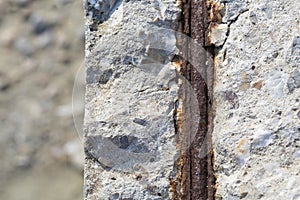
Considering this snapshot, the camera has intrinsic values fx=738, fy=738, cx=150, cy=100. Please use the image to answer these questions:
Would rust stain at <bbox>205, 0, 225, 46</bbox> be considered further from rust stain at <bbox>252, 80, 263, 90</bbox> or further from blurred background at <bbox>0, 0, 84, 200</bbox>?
blurred background at <bbox>0, 0, 84, 200</bbox>

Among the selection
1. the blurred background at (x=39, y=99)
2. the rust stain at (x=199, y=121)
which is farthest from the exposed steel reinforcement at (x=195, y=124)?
the blurred background at (x=39, y=99)

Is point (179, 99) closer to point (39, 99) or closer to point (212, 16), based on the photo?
point (212, 16)

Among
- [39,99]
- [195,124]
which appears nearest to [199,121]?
[195,124]

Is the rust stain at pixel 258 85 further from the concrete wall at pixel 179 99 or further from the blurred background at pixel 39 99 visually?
the blurred background at pixel 39 99

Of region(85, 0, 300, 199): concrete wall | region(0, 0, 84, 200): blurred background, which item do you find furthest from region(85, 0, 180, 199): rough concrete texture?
region(0, 0, 84, 200): blurred background

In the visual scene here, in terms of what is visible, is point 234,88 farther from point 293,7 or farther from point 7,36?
point 7,36

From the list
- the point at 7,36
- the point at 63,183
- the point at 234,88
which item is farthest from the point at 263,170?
the point at 7,36
